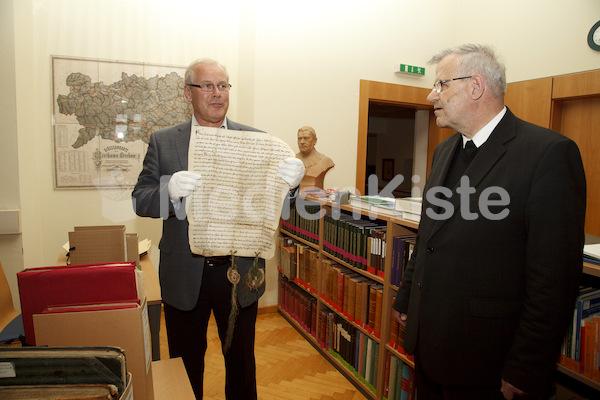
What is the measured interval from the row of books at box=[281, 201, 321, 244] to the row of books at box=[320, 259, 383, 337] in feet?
0.86

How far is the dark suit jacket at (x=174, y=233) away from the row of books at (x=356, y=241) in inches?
38.8

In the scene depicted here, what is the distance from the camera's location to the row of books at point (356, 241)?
2.42 meters

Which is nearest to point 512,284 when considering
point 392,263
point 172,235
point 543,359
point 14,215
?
point 543,359

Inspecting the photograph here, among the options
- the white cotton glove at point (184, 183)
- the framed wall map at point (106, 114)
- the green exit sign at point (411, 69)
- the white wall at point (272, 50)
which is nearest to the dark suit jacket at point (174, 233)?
the white cotton glove at point (184, 183)

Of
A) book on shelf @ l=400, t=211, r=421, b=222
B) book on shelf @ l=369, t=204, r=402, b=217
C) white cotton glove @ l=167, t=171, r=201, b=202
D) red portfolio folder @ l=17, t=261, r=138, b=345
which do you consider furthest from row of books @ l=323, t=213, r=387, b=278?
red portfolio folder @ l=17, t=261, r=138, b=345

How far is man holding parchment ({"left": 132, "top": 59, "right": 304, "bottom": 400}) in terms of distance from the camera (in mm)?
1575

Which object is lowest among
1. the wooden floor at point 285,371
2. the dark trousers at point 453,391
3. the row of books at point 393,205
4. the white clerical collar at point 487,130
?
the wooden floor at point 285,371

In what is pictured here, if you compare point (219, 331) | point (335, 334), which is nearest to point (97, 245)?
point (219, 331)

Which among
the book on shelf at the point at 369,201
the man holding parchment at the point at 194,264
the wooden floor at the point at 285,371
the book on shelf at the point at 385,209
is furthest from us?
the wooden floor at the point at 285,371

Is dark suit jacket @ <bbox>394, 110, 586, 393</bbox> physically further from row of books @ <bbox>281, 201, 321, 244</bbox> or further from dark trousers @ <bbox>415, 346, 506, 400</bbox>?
row of books @ <bbox>281, 201, 321, 244</bbox>

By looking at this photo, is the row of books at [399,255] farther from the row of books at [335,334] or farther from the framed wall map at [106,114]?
the framed wall map at [106,114]

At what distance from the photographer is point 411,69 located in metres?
4.18

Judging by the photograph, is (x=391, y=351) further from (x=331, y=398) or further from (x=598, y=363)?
(x=598, y=363)

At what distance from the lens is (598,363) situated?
137 cm
